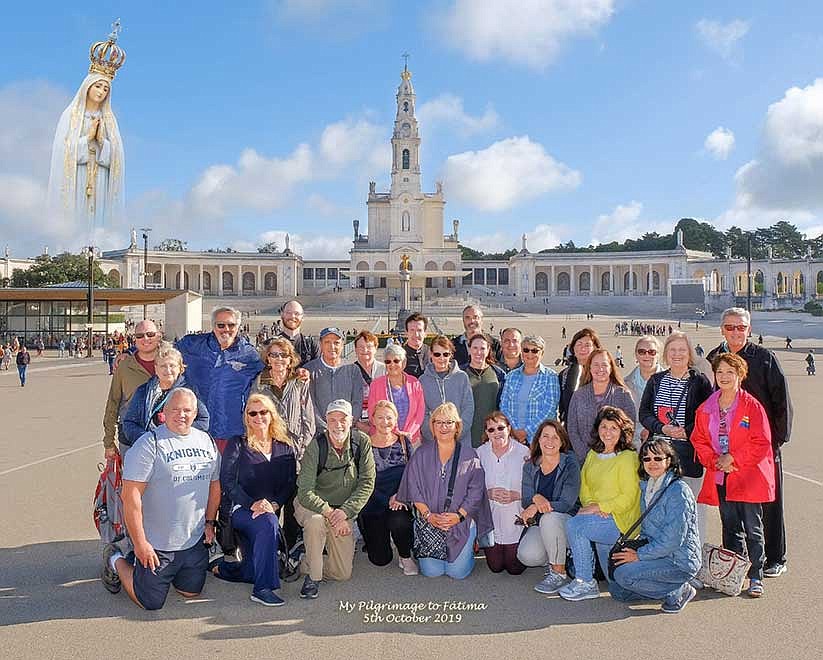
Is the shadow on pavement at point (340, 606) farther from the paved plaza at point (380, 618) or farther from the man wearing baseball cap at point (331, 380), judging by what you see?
the man wearing baseball cap at point (331, 380)

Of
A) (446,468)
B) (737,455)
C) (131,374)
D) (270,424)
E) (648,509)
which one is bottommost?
(648,509)

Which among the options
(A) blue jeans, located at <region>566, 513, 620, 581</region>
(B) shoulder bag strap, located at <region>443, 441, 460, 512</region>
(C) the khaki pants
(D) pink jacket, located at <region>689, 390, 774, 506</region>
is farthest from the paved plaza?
(D) pink jacket, located at <region>689, 390, 774, 506</region>

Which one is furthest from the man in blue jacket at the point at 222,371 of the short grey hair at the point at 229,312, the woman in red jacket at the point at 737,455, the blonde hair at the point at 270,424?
the woman in red jacket at the point at 737,455

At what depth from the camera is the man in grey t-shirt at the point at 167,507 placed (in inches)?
196

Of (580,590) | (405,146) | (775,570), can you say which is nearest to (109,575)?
(580,590)

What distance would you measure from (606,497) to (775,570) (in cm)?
154

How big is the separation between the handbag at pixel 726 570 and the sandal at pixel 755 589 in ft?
0.21

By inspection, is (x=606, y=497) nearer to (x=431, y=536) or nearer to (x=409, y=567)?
(x=431, y=536)

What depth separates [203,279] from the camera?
92.4 meters

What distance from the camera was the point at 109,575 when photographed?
532 cm

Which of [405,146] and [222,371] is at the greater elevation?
[405,146]

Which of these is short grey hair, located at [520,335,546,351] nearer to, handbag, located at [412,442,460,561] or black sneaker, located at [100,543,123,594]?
handbag, located at [412,442,460,561]

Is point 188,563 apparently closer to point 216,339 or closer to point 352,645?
point 352,645

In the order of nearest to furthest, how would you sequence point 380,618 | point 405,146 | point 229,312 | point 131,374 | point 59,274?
point 380,618
point 131,374
point 229,312
point 59,274
point 405,146
